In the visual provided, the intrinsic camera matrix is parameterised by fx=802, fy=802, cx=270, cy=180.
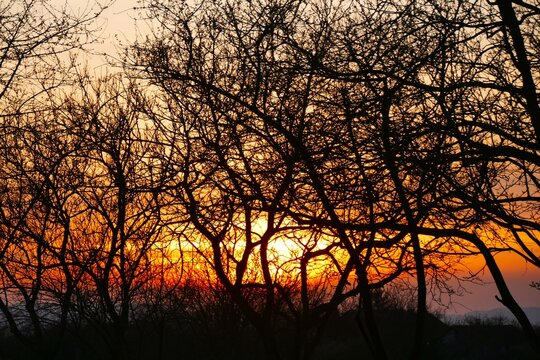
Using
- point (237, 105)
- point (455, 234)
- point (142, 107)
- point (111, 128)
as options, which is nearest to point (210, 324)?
point (111, 128)

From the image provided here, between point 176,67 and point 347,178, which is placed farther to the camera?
point 176,67

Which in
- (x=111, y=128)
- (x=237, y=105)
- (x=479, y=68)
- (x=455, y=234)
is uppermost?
(x=111, y=128)

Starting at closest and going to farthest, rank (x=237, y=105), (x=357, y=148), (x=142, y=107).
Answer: (x=357, y=148), (x=237, y=105), (x=142, y=107)

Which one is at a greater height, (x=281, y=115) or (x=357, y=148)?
(x=281, y=115)

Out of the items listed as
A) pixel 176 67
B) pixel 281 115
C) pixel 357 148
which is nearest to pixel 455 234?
pixel 357 148

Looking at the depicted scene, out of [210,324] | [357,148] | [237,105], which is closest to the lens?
[357,148]

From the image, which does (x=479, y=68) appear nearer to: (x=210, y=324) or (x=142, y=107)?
(x=142, y=107)

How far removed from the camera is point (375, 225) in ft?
30.3

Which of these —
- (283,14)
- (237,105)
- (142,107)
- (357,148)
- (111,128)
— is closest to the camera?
(357,148)

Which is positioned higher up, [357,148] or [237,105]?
[237,105]

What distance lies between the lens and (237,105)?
12.0m

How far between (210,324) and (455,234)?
2867 cm

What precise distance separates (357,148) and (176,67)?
466 centimetres

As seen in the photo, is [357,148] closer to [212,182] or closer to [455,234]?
[455,234]
